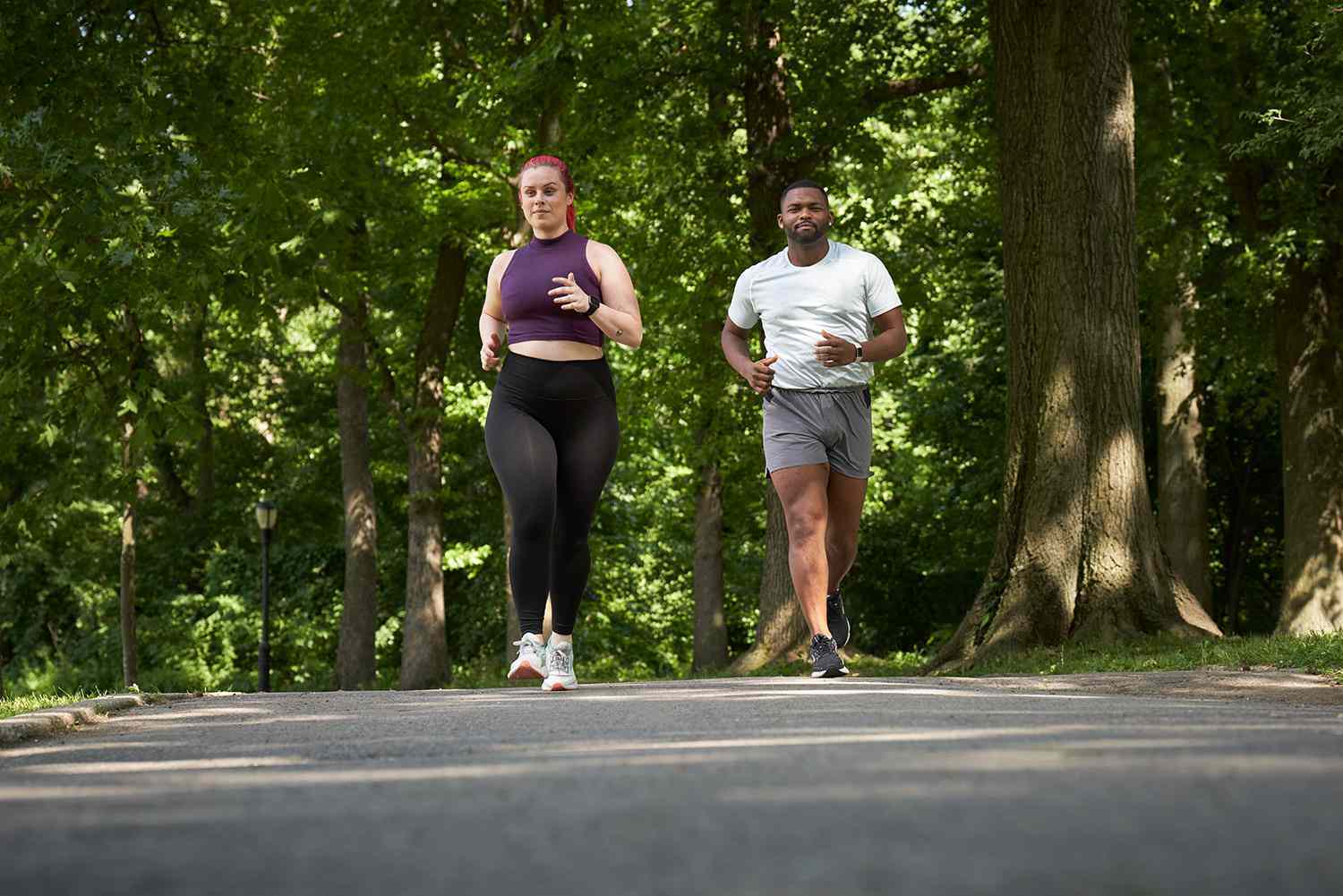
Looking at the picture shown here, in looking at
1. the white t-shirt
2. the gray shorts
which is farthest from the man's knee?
the white t-shirt

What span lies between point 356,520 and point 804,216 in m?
21.3

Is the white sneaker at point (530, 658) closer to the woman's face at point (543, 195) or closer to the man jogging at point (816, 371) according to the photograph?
the man jogging at point (816, 371)

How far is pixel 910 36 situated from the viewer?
70.4 feet

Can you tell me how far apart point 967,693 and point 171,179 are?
9.94m

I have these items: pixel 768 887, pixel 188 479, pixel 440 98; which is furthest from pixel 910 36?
pixel 188 479

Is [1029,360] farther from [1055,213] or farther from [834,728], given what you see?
[834,728]

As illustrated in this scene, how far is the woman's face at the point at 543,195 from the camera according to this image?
27.7 feet

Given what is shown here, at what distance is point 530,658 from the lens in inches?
324

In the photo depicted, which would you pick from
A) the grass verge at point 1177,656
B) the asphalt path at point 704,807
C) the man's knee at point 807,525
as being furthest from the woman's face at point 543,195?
the grass verge at point 1177,656

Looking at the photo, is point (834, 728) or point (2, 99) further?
point (2, 99)

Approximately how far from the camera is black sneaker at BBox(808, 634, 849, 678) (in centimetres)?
865

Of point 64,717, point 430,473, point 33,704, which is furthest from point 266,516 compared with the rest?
point 64,717

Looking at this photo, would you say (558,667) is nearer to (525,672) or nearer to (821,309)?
(525,672)

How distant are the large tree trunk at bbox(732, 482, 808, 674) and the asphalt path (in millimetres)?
12374
